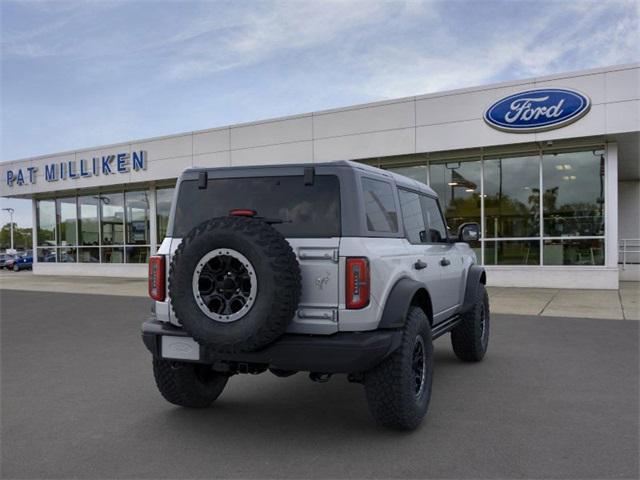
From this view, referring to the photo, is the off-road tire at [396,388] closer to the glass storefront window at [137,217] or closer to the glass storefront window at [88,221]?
the glass storefront window at [137,217]

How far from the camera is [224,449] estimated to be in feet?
12.5

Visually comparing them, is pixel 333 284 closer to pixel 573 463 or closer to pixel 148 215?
pixel 573 463

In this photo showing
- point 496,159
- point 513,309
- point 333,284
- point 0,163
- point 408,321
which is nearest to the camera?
point 333,284

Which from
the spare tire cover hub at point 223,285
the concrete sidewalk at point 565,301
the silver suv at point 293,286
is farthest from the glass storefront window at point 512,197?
the spare tire cover hub at point 223,285

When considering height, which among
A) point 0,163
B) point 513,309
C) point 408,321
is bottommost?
point 513,309

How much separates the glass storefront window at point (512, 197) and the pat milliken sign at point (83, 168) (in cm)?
1299

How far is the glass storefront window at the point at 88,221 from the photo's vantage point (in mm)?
24719

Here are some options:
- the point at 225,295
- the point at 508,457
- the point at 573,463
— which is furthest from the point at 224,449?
the point at 573,463

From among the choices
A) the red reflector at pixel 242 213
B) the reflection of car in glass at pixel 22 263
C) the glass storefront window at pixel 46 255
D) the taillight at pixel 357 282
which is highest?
the red reflector at pixel 242 213

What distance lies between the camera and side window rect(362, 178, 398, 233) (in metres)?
4.11

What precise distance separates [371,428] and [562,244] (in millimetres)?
12324

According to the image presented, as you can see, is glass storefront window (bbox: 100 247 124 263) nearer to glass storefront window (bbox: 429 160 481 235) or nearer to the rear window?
glass storefront window (bbox: 429 160 481 235)

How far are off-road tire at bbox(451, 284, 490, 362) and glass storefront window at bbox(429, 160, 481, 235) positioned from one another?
9805mm

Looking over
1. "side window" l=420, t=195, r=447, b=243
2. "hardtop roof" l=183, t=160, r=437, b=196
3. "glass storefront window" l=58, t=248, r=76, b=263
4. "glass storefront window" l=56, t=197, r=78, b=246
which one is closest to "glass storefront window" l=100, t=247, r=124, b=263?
"glass storefront window" l=56, t=197, r=78, b=246
